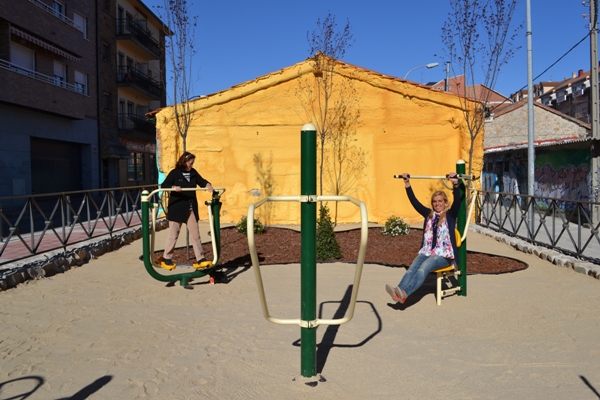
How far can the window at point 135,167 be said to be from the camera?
35.6 m

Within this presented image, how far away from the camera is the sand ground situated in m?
3.55

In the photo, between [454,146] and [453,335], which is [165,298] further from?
[454,146]

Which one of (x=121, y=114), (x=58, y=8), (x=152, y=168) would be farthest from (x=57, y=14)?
(x=152, y=168)

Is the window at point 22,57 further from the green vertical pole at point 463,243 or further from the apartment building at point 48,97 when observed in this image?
the green vertical pole at point 463,243

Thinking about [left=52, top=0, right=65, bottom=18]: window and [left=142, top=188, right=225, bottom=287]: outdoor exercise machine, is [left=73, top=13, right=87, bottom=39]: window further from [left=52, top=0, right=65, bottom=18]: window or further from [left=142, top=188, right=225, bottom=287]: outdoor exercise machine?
[left=142, top=188, right=225, bottom=287]: outdoor exercise machine

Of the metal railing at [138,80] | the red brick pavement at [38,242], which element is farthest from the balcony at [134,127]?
the red brick pavement at [38,242]

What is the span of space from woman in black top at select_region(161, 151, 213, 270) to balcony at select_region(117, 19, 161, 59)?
27.9 meters

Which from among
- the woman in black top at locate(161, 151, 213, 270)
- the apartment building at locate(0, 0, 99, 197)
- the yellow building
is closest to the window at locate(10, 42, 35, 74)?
the apartment building at locate(0, 0, 99, 197)

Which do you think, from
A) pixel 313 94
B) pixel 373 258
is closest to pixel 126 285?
pixel 373 258

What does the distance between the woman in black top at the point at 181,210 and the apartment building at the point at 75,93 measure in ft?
34.2

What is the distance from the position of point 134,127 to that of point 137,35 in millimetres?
6012

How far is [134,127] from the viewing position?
1319 inches

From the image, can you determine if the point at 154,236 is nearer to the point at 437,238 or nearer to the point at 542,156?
the point at 437,238

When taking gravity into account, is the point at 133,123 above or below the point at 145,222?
above
